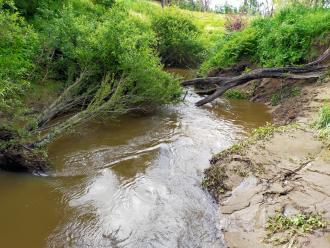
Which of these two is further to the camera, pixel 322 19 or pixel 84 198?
pixel 322 19

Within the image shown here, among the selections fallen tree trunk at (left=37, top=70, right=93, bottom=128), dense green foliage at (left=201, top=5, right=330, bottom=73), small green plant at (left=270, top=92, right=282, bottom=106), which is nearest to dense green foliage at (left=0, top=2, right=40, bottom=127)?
fallen tree trunk at (left=37, top=70, right=93, bottom=128)

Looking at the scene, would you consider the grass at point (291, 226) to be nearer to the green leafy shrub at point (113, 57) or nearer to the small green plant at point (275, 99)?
the green leafy shrub at point (113, 57)

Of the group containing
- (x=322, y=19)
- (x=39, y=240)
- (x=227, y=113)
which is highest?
(x=322, y=19)

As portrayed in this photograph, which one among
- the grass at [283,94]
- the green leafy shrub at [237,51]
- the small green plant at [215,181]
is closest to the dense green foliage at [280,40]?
the green leafy shrub at [237,51]

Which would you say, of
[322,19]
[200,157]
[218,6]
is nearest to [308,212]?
[200,157]

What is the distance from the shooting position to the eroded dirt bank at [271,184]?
464 centimetres

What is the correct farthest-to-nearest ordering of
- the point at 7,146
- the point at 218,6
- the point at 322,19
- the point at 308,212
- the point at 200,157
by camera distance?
the point at 218,6 → the point at 322,19 → the point at 200,157 → the point at 7,146 → the point at 308,212

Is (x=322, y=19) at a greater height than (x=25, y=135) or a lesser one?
greater

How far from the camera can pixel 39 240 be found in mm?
4949

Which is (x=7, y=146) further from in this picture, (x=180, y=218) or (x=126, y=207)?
(x=180, y=218)

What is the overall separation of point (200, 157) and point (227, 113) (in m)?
3.93

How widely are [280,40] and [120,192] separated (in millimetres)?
9112

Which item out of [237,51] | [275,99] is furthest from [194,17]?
[275,99]

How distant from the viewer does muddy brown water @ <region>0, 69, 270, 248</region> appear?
5.06 metres
